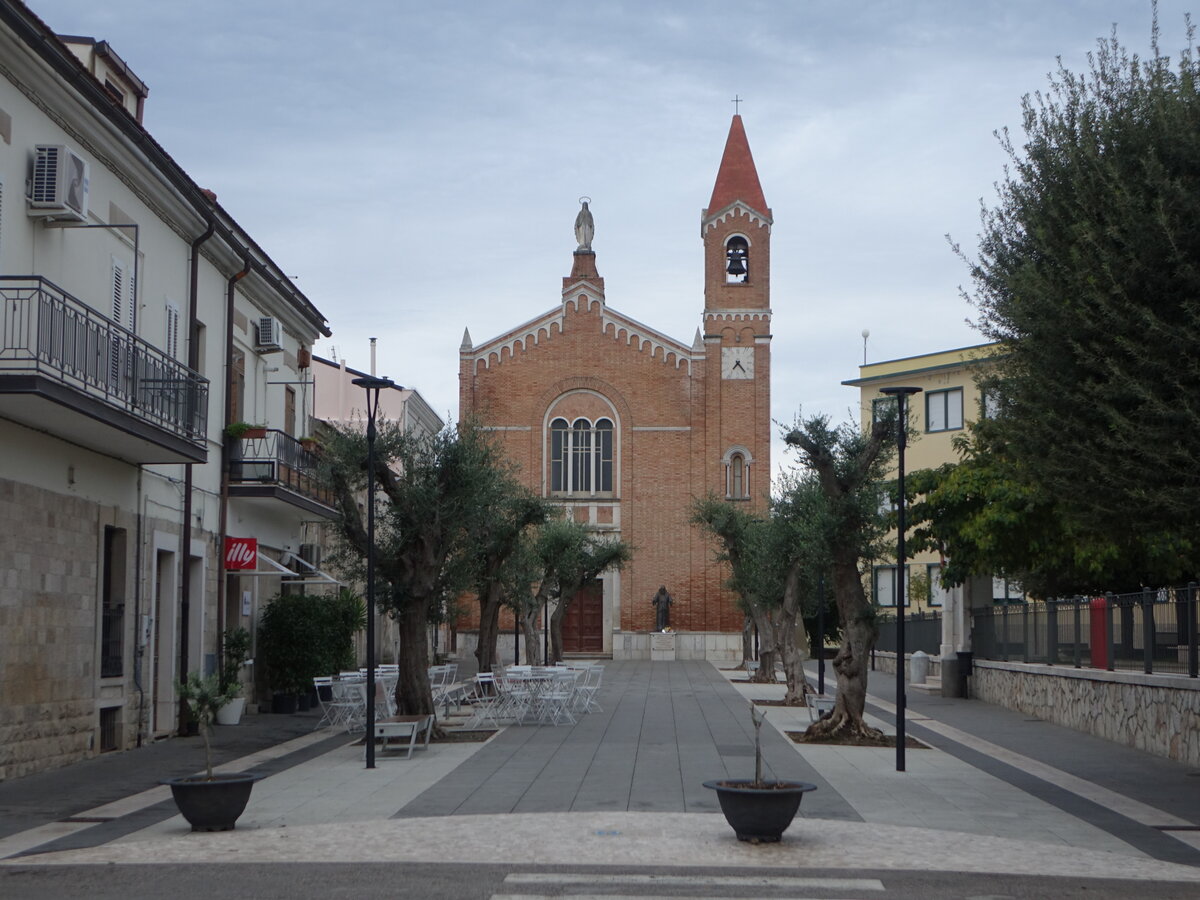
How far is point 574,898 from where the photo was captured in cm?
848

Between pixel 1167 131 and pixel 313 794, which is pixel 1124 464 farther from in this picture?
pixel 313 794

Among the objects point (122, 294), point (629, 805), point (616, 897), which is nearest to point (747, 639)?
point (122, 294)

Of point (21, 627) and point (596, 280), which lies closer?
point (21, 627)

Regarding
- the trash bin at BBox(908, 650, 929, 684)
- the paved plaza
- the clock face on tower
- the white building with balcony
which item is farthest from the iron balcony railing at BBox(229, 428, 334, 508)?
the clock face on tower

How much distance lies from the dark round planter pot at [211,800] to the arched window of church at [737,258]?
137 feet

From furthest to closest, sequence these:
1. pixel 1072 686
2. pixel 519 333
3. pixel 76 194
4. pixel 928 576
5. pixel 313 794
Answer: pixel 519 333, pixel 928 576, pixel 1072 686, pixel 76 194, pixel 313 794

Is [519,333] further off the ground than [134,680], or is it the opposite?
[519,333]

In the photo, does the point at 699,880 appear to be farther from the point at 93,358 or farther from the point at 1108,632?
the point at 1108,632

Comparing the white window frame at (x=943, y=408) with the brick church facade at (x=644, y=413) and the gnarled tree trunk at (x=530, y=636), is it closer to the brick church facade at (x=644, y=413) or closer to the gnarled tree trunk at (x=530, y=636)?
the brick church facade at (x=644, y=413)

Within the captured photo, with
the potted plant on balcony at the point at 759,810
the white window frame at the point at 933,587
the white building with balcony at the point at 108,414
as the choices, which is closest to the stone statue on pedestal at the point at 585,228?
the white window frame at the point at 933,587

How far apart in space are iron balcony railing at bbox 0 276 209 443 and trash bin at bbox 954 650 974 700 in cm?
1853

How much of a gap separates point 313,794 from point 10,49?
7981 mm

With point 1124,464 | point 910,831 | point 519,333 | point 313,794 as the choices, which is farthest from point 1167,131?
point 519,333

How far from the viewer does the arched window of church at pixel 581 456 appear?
168 feet
